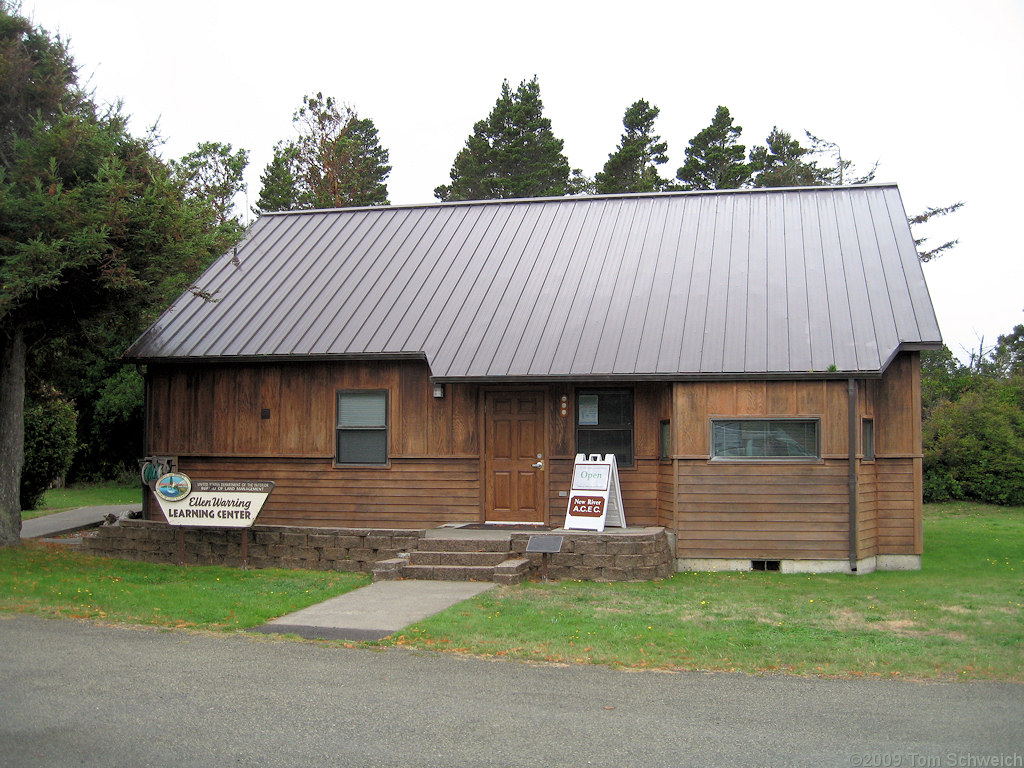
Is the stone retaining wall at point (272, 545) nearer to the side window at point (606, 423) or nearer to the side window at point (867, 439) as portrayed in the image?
the side window at point (606, 423)

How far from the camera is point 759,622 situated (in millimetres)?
9422

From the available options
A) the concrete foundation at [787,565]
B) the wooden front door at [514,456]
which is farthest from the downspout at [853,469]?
the wooden front door at [514,456]

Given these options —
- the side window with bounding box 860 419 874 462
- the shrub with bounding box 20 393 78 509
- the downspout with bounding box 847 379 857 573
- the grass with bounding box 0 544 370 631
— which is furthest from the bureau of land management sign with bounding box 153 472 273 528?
the shrub with bounding box 20 393 78 509

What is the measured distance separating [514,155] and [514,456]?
2806 cm

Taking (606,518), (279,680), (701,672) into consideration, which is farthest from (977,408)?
(279,680)

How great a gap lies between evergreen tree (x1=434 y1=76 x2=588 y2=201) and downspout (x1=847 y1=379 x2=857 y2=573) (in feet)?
93.1

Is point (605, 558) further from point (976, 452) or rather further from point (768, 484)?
point (976, 452)

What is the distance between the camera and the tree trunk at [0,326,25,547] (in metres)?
13.9

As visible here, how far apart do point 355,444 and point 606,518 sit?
168 inches

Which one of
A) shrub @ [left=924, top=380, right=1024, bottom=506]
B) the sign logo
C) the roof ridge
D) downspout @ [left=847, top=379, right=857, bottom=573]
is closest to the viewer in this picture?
downspout @ [left=847, top=379, right=857, bottom=573]

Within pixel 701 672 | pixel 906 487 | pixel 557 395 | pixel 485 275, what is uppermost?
pixel 485 275

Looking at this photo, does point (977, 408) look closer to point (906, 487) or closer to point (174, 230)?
point (906, 487)

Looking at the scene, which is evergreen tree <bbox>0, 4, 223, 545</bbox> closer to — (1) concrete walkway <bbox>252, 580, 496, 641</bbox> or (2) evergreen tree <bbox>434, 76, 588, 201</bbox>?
(1) concrete walkway <bbox>252, 580, 496, 641</bbox>

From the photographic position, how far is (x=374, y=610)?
1001 centimetres
